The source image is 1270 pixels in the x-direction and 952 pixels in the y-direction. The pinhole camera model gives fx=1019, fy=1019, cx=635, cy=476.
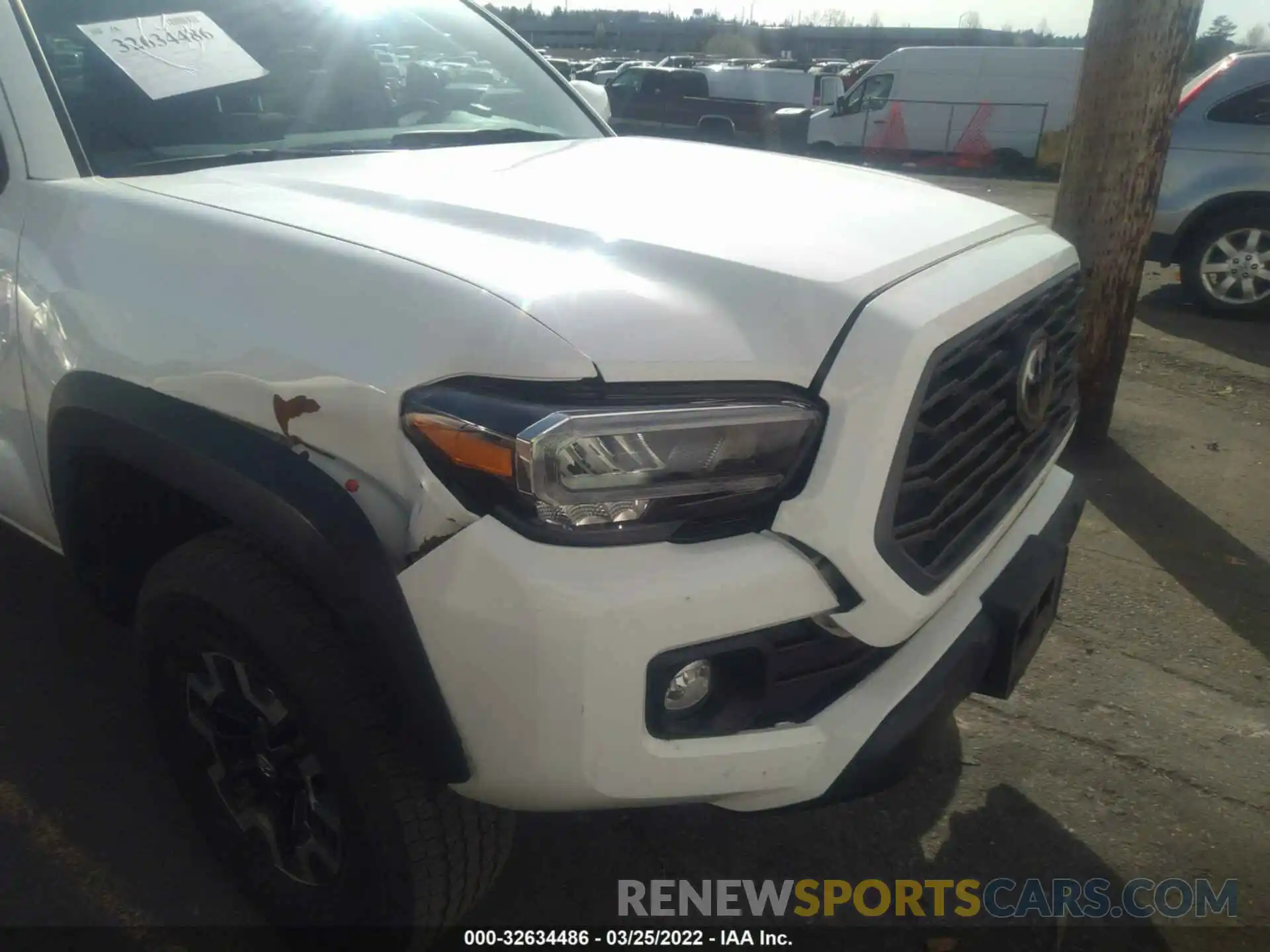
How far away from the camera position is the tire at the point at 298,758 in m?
1.62

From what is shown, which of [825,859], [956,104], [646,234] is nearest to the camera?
[646,234]

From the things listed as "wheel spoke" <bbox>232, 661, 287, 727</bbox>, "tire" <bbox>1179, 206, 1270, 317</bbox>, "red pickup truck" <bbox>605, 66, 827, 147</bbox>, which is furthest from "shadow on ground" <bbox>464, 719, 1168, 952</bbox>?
"red pickup truck" <bbox>605, 66, 827, 147</bbox>

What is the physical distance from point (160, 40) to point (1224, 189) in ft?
22.4

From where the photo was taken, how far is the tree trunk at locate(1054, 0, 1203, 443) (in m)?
4.02

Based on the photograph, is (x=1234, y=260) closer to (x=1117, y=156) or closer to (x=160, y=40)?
(x=1117, y=156)

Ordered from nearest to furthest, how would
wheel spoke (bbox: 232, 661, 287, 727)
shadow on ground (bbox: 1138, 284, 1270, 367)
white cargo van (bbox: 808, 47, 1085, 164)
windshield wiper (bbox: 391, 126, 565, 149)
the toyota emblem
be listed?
wheel spoke (bbox: 232, 661, 287, 727), the toyota emblem, windshield wiper (bbox: 391, 126, 565, 149), shadow on ground (bbox: 1138, 284, 1270, 367), white cargo van (bbox: 808, 47, 1085, 164)

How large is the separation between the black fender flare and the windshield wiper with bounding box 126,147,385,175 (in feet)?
2.09

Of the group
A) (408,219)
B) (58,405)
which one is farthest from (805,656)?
(58,405)

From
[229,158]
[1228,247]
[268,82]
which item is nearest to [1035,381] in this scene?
[229,158]

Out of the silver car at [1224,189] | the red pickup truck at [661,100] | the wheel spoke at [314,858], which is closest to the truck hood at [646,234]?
the wheel spoke at [314,858]

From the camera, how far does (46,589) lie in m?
3.33

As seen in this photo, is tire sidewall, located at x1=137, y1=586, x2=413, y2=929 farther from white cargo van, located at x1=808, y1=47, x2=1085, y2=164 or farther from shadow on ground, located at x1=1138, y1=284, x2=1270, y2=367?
white cargo van, located at x1=808, y1=47, x2=1085, y2=164

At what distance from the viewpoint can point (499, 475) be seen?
4.82 feet

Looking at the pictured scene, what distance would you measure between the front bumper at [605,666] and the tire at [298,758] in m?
0.17
